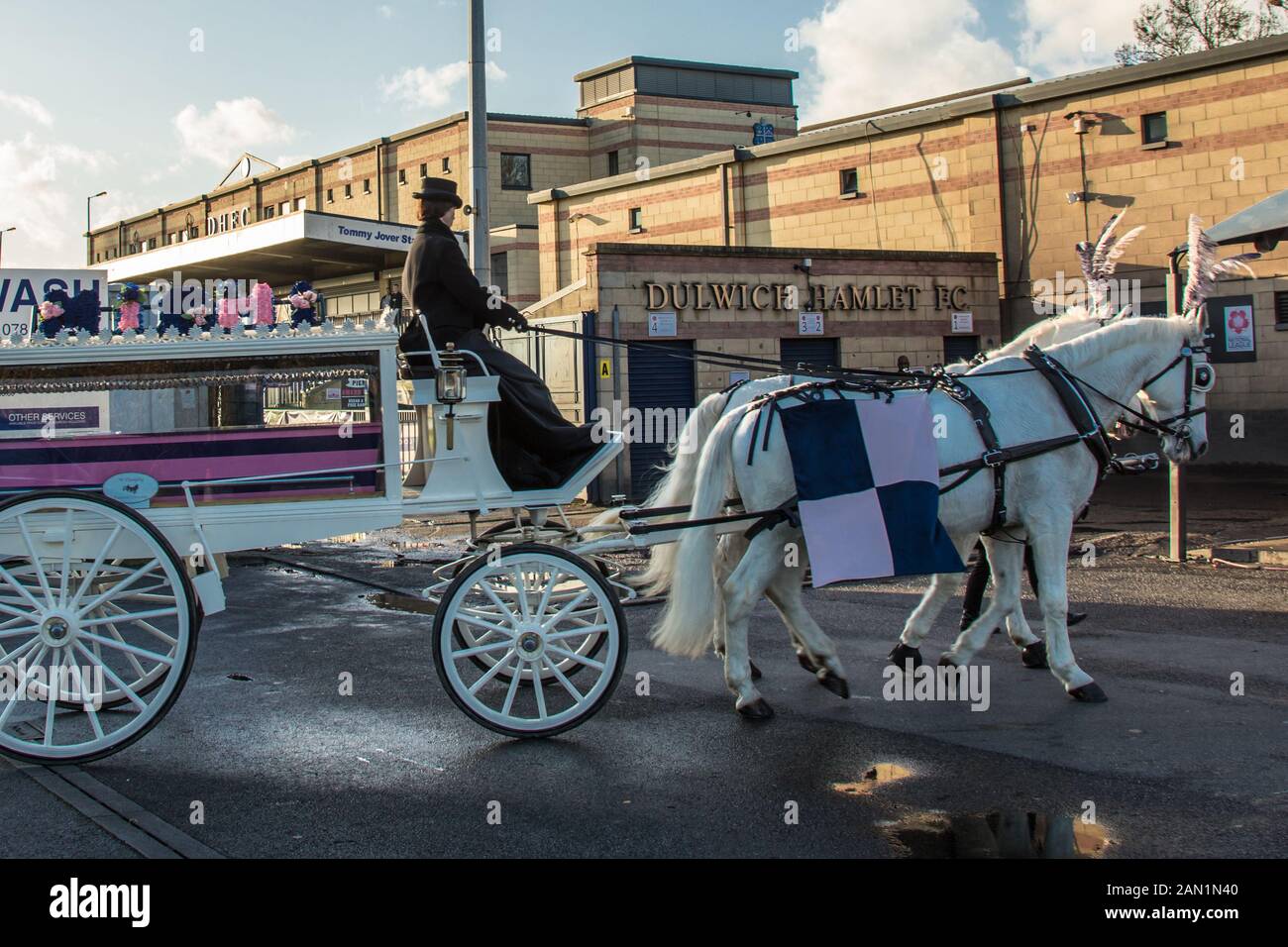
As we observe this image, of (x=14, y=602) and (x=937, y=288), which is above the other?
(x=937, y=288)

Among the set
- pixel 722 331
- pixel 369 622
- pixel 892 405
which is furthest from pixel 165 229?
pixel 892 405

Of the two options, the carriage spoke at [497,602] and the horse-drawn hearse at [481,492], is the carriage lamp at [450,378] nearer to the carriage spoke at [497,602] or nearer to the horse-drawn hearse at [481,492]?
the horse-drawn hearse at [481,492]

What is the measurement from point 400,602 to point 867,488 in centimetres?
550

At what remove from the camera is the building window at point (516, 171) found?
A: 4509 centimetres

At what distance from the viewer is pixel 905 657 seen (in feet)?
23.9

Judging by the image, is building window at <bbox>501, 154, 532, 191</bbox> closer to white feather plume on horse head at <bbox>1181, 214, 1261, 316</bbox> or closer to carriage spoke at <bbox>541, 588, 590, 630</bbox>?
white feather plume on horse head at <bbox>1181, 214, 1261, 316</bbox>

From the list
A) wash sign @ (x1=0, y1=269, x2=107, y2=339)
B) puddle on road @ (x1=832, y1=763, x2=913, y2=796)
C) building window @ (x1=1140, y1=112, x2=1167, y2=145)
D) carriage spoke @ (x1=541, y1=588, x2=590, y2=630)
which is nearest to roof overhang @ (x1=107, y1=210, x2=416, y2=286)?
wash sign @ (x1=0, y1=269, x2=107, y2=339)

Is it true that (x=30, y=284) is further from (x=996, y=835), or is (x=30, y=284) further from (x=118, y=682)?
(x=996, y=835)

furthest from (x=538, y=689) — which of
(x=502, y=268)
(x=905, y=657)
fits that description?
(x=502, y=268)

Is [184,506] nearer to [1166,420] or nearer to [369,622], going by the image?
[369,622]

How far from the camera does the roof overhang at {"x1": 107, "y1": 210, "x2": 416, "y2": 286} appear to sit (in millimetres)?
26953

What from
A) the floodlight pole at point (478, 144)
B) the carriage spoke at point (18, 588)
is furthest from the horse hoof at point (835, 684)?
the floodlight pole at point (478, 144)

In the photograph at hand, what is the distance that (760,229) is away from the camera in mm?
28641
